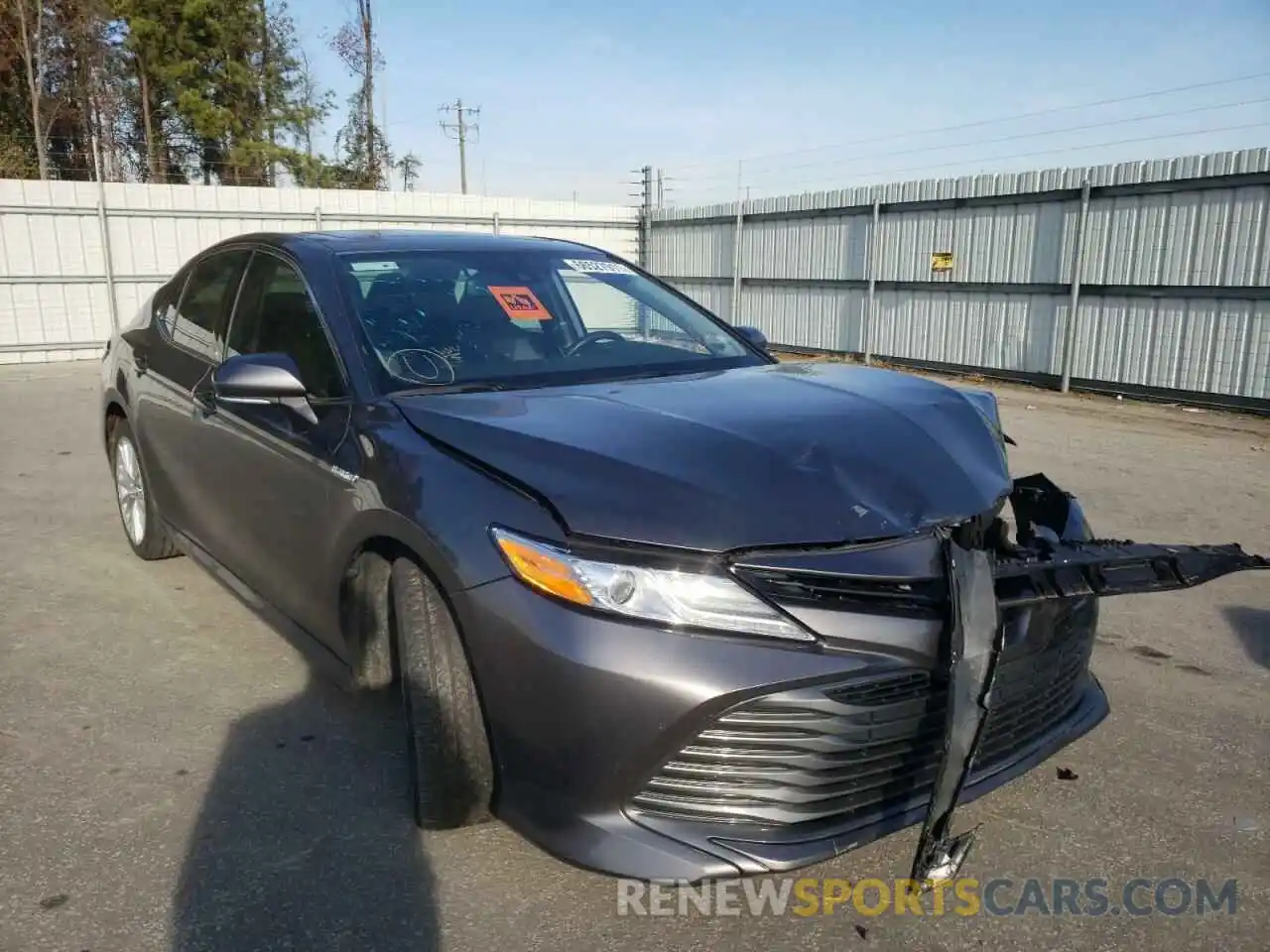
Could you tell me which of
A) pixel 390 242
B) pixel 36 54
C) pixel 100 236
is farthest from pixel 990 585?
pixel 36 54

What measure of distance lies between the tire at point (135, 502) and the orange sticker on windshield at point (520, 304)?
7.01 feet

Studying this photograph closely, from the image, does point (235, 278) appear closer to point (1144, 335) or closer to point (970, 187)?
point (1144, 335)

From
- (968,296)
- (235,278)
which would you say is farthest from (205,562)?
(968,296)

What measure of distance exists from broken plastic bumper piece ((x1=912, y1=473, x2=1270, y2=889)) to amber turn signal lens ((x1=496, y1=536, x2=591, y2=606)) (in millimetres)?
756

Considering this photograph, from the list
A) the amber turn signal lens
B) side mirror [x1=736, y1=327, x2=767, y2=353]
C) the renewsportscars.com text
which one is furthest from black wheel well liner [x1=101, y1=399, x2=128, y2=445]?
the renewsportscars.com text

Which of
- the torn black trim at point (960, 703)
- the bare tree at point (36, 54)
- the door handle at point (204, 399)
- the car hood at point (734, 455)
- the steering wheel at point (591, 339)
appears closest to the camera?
the torn black trim at point (960, 703)

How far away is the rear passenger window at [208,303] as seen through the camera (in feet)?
12.2

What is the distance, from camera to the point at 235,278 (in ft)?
12.2

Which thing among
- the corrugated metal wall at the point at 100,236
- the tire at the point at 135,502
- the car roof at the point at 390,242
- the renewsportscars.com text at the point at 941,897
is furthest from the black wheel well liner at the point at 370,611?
the corrugated metal wall at the point at 100,236

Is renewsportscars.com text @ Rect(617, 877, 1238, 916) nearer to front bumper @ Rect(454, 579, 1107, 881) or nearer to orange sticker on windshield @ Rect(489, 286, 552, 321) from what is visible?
front bumper @ Rect(454, 579, 1107, 881)

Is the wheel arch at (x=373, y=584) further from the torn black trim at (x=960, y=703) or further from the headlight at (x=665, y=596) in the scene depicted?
the torn black trim at (x=960, y=703)

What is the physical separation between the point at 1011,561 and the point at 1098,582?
8.9 inches

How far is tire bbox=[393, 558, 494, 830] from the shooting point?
7.19 feet

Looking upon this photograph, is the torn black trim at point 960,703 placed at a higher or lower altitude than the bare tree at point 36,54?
lower
